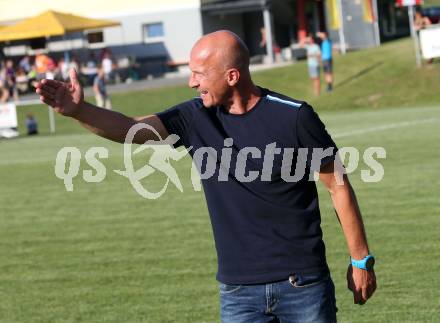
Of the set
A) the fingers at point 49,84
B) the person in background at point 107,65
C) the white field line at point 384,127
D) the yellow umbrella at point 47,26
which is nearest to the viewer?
the fingers at point 49,84

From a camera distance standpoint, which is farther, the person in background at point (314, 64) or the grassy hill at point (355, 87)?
the person in background at point (314, 64)

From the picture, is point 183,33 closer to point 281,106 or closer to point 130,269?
point 130,269

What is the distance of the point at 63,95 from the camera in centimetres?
498

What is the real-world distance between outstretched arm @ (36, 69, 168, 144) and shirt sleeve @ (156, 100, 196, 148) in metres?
0.03

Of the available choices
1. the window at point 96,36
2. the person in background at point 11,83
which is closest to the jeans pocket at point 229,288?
the person in background at point 11,83

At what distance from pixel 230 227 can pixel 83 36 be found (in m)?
55.6

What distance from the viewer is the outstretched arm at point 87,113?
4957 millimetres

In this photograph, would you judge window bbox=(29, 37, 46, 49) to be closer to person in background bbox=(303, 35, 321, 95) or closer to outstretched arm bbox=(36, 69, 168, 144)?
person in background bbox=(303, 35, 321, 95)

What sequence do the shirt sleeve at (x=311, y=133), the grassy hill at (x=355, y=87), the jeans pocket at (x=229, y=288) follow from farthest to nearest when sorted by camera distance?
the grassy hill at (x=355, y=87), the jeans pocket at (x=229, y=288), the shirt sleeve at (x=311, y=133)

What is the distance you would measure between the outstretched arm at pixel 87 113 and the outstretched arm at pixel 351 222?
2.79 feet

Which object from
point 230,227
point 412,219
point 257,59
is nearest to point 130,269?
point 412,219

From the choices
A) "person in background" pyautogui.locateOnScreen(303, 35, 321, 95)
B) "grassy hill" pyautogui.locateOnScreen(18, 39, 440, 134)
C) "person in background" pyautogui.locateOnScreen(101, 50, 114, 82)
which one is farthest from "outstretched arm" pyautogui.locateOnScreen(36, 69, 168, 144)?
"person in background" pyautogui.locateOnScreen(101, 50, 114, 82)

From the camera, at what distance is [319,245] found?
17.3 ft

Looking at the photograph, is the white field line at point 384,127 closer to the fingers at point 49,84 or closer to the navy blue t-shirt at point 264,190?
the navy blue t-shirt at point 264,190
